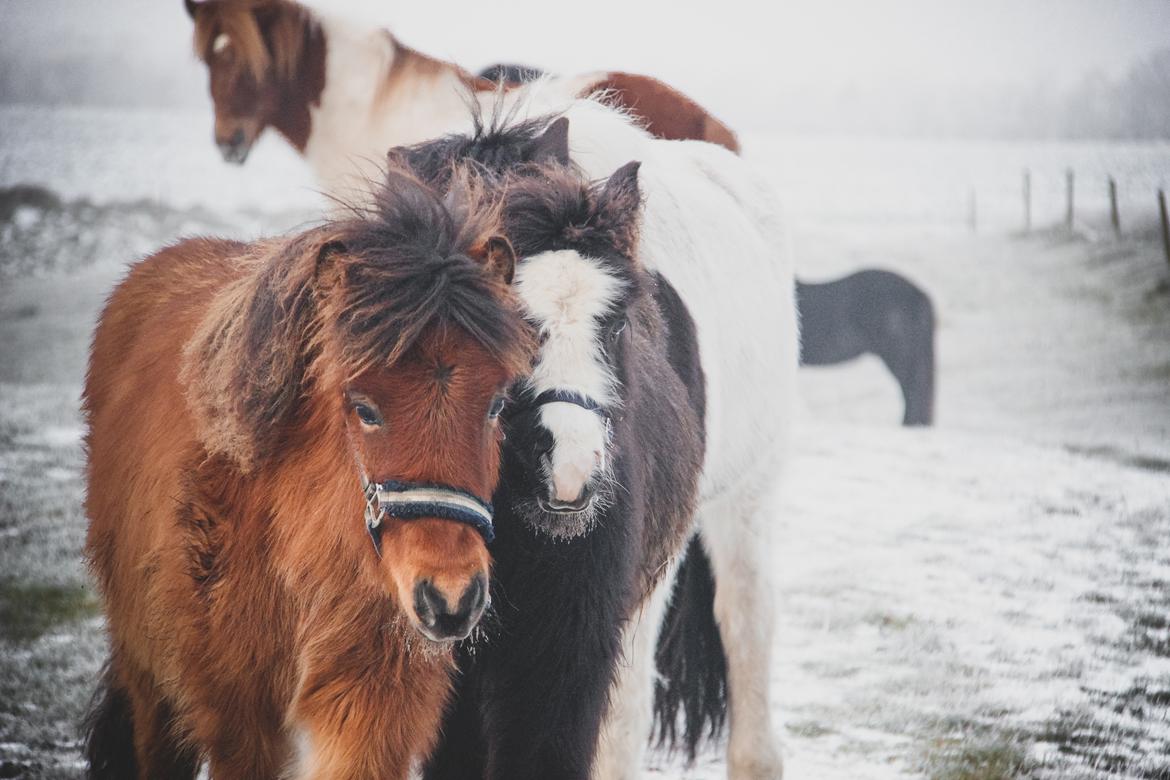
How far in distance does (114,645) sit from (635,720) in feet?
5.22

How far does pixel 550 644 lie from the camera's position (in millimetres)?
2236

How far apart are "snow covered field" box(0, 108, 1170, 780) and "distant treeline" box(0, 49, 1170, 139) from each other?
635 mm

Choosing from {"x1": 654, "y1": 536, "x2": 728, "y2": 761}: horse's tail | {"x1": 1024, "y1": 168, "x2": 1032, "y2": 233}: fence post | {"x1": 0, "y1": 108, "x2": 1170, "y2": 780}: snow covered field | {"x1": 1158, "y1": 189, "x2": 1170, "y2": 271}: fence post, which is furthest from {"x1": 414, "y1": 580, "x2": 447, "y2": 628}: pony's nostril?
{"x1": 1024, "y1": 168, "x2": 1032, "y2": 233}: fence post

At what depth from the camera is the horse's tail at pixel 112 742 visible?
3125mm

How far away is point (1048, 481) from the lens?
315 inches

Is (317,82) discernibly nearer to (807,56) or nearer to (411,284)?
(411,284)

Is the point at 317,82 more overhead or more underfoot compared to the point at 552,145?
more overhead

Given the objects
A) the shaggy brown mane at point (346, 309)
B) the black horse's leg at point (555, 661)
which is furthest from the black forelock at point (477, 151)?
the black horse's leg at point (555, 661)

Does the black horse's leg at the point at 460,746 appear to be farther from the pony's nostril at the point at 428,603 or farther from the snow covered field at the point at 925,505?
the snow covered field at the point at 925,505

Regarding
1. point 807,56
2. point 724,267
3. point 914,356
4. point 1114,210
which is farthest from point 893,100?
point 724,267

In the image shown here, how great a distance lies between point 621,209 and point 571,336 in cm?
38

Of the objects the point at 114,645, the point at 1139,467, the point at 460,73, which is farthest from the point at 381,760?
the point at 1139,467

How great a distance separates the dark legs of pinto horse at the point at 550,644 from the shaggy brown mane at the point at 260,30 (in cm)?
451

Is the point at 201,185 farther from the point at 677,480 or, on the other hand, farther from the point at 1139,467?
the point at 677,480
